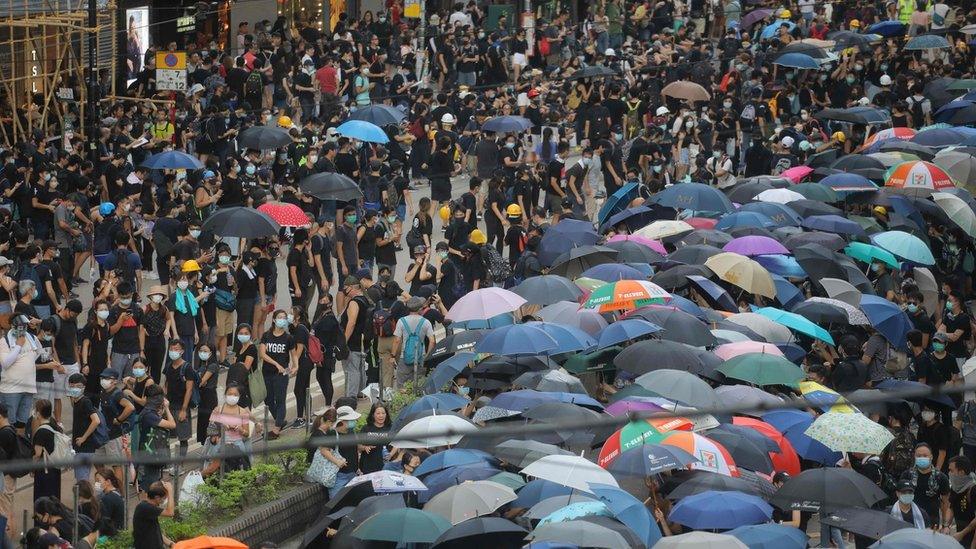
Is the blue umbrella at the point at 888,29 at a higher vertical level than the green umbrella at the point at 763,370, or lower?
higher

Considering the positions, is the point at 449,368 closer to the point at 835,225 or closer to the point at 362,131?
the point at 835,225

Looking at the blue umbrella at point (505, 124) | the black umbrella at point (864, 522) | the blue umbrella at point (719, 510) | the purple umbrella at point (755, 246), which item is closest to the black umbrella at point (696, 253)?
the purple umbrella at point (755, 246)

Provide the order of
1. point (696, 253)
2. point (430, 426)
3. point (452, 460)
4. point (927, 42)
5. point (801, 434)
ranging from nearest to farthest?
1. point (452, 460)
2. point (430, 426)
3. point (801, 434)
4. point (696, 253)
5. point (927, 42)

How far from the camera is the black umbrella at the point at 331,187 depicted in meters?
19.9

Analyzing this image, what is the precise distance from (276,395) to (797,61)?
16140 mm

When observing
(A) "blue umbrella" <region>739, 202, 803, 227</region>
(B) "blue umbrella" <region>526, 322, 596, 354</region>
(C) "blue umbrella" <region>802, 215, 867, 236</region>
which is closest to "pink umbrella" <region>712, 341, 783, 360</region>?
(B) "blue umbrella" <region>526, 322, 596, 354</region>

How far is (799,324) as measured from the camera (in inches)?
626

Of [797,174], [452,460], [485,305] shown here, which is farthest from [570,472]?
[797,174]

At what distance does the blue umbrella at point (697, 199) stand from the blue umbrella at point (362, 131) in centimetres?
Answer: 450

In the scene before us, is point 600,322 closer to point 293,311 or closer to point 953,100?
point 293,311

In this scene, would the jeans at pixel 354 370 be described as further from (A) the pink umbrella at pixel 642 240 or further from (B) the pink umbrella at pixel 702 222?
(B) the pink umbrella at pixel 702 222

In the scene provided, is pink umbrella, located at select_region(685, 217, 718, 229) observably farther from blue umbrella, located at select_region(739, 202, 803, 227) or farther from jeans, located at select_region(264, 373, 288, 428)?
jeans, located at select_region(264, 373, 288, 428)

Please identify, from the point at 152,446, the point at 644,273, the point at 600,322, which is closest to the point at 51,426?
the point at 152,446

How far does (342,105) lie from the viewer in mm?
27297
